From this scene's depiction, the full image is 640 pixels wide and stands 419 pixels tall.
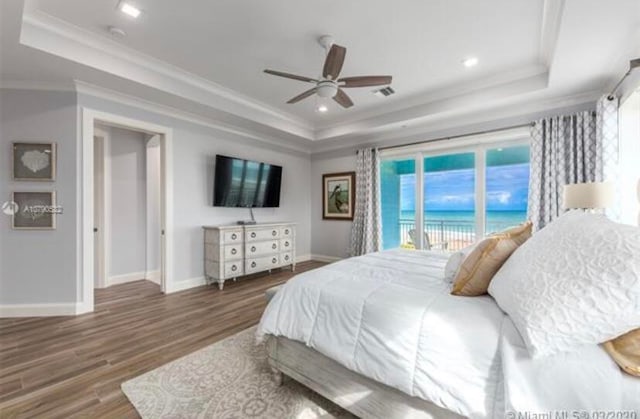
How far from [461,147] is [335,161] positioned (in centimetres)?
250

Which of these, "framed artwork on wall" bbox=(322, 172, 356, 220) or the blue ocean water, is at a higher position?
"framed artwork on wall" bbox=(322, 172, 356, 220)

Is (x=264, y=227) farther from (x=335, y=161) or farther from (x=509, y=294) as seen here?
(x=509, y=294)

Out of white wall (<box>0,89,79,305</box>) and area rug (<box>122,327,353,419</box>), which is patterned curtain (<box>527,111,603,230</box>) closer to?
area rug (<box>122,327,353,419</box>)

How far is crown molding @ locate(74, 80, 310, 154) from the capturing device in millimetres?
3252

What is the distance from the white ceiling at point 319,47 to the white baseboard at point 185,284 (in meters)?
2.54

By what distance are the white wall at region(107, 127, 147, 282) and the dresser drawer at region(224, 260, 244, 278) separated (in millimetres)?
1788

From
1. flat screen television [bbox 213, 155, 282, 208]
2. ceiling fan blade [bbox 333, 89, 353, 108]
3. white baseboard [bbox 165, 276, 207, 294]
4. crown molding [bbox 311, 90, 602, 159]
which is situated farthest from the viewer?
flat screen television [bbox 213, 155, 282, 208]

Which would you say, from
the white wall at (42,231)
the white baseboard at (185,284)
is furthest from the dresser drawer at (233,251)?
the white wall at (42,231)

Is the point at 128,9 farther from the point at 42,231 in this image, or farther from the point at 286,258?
the point at 286,258

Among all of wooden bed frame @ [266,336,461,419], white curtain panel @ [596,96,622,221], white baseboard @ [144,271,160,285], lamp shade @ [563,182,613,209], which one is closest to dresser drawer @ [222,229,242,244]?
white baseboard @ [144,271,160,285]

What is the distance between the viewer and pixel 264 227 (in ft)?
15.8

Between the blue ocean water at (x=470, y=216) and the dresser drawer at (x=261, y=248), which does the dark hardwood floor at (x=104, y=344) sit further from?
the blue ocean water at (x=470, y=216)

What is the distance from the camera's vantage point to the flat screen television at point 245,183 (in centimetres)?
457

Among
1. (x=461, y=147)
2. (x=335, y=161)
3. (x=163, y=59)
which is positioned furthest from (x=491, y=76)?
(x=163, y=59)
